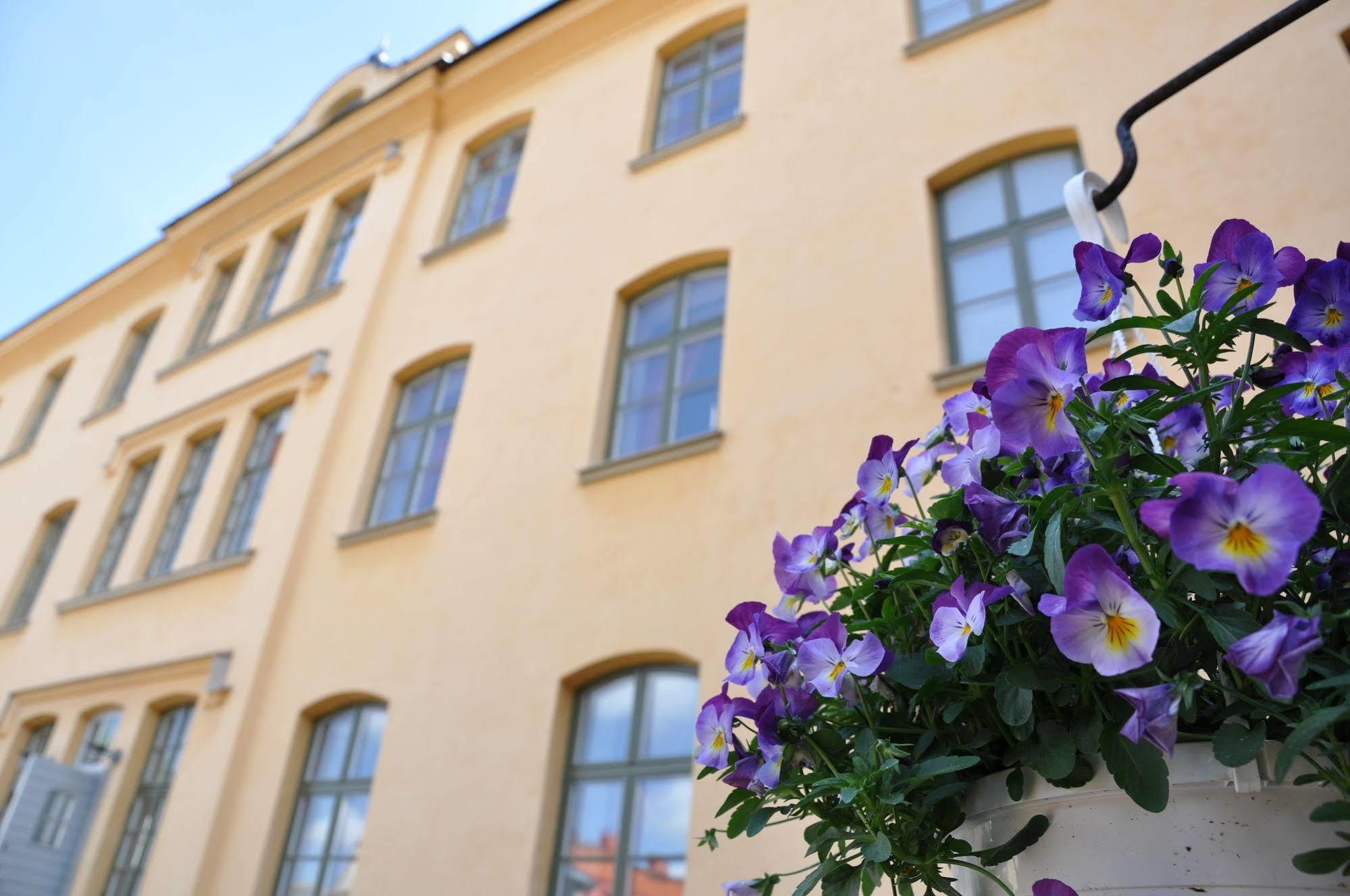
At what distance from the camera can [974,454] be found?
1.39m

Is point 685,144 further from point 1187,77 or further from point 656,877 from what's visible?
point 1187,77

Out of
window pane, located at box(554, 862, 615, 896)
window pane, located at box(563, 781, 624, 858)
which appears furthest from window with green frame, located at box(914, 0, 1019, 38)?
window pane, located at box(554, 862, 615, 896)

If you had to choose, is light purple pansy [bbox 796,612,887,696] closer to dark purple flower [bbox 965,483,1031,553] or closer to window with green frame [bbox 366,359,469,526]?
dark purple flower [bbox 965,483,1031,553]

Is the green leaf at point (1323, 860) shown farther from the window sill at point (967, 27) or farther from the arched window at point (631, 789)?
the window sill at point (967, 27)

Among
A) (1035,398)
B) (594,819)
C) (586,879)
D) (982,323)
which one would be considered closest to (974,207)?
Result: (982,323)

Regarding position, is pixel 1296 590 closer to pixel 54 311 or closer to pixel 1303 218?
pixel 1303 218

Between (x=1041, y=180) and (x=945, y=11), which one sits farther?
(x=945, y=11)

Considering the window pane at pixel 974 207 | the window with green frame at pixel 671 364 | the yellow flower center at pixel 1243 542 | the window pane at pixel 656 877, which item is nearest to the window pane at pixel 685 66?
the window with green frame at pixel 671 364

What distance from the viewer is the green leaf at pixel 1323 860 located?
915mm

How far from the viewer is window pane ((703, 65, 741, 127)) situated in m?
8.05

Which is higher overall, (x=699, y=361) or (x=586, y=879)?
(x=699, y=361)

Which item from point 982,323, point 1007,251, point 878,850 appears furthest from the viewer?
point 1007,251

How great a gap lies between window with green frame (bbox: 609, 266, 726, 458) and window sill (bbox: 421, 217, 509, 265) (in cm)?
197

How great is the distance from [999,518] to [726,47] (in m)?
8.17
